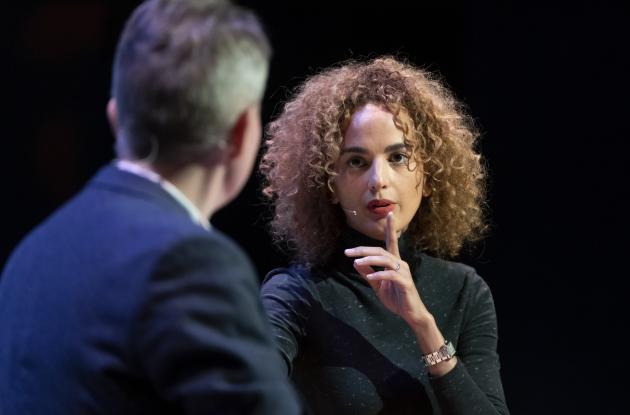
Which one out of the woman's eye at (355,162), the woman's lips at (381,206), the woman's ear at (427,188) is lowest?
the woman's lips at (381,206)

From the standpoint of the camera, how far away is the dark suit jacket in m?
0.76

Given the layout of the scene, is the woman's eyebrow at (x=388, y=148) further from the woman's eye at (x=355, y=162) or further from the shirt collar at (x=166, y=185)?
the shirt collar at (x=166, y=185)

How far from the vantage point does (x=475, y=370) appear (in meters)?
1.55

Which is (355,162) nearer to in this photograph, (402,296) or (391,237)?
(391,237)

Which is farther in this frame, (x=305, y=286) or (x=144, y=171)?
(x=305, y=286)

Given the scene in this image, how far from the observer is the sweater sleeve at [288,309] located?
152 centimetres

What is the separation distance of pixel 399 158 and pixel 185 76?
81 centimetres

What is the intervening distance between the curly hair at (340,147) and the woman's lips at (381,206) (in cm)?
9

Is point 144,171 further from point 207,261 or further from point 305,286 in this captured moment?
point 305,286

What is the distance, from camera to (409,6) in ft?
8.46

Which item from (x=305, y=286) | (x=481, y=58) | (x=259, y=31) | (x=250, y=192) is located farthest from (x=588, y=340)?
(x=259, y=31)

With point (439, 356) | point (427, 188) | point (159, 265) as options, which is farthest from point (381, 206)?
point (159, 265)

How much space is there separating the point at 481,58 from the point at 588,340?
862 mm

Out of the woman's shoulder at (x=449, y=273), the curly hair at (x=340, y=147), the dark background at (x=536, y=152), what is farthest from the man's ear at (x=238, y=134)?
the dark background at (x=536, y=152)
